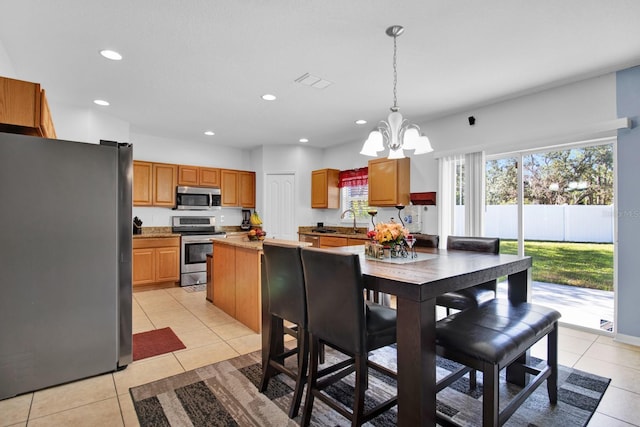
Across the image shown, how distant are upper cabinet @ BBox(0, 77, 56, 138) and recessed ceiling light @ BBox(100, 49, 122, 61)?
2.56 ft

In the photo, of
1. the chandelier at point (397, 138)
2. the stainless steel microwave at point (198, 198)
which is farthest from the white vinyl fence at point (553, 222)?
the stainless steel microwave at point (198, 198)

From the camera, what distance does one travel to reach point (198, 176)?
585 centimetres

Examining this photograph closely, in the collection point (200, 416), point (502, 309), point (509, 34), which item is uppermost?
point (509, 34)

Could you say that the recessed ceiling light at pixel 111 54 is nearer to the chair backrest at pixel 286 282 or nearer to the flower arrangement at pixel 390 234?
the chair backrest at pixel 286 282

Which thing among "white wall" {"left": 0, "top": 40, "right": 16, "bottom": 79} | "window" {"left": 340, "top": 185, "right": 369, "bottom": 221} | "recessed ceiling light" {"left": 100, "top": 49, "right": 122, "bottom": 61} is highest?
"recessed ceiling light" {"left": 100, "top": 49, "right": 122, "bottom": 61}

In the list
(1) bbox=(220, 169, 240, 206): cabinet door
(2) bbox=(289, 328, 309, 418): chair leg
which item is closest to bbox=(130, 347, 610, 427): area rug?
(2) bbox=(289, 328, 309, 418): chair leg

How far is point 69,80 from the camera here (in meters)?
3.25

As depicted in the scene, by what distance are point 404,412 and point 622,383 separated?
6.38 feet

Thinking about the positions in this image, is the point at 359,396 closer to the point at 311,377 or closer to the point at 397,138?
the point at 311,377

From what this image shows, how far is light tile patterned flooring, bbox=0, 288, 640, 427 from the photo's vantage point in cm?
190

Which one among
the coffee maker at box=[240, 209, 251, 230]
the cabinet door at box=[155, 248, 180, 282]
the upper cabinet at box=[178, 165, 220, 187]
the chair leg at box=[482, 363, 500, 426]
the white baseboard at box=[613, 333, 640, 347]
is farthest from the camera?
the coffee maker at box=[240, 209, 251, 230]

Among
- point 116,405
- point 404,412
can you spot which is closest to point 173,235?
point 116,405

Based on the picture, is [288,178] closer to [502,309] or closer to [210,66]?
[210,66]

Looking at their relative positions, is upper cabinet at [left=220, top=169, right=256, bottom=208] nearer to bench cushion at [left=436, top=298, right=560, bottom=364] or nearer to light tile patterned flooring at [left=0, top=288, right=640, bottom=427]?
light tile patterned flooring at [left=0, top=288, right=640, bottom=427]
